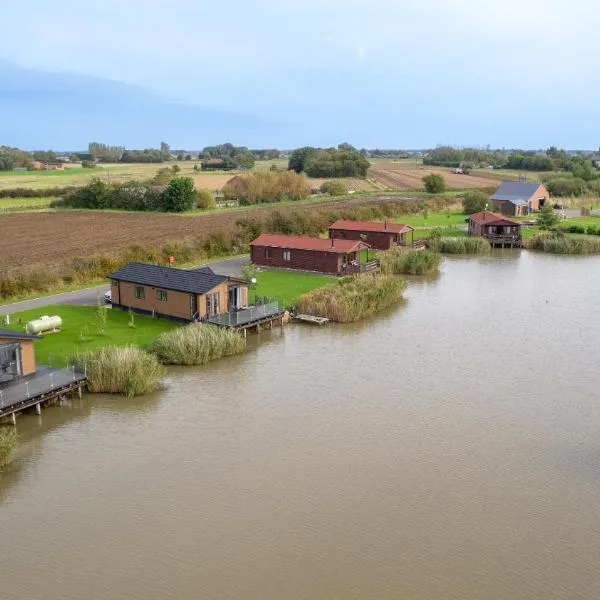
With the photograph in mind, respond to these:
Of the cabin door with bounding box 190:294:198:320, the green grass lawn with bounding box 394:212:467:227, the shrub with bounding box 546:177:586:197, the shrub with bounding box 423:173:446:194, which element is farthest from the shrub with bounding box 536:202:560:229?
the cabin door with bounding box 190:294:198:320

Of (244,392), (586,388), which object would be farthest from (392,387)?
(586,388)

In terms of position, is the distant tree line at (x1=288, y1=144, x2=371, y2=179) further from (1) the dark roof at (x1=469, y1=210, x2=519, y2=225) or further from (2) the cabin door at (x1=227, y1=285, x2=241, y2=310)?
(2) the cabin door at (x1=227, y1=285, x2=241, y2=310)

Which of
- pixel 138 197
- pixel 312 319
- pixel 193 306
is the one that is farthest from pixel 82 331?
pixel 138 197

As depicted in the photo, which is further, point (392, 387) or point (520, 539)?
point (392, 387)

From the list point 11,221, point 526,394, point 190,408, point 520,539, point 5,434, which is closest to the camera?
point 520,539

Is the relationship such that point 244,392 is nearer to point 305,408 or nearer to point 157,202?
point 305,408

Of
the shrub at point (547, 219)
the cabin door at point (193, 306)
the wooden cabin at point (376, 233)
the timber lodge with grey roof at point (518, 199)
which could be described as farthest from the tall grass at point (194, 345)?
the timber lodge with grey roof at point (518, 199)

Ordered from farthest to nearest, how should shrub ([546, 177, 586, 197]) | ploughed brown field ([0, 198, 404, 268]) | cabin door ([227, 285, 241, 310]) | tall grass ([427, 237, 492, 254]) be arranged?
shrub ([546, 177, 586, 197])
tall grass ([427, 237, 492, 254])
ploughed brown field ([0, 198, 404, 268])
cabin door ([227, 285, 241, 310])
